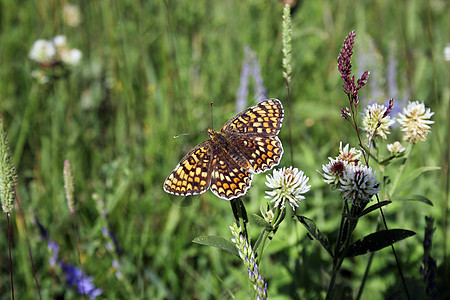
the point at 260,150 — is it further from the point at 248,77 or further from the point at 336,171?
the point at 248,77

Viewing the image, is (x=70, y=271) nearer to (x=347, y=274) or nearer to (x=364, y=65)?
(x=347, y=274)

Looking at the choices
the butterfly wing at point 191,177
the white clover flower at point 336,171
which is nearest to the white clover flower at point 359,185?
the white clover flower at point 336,171

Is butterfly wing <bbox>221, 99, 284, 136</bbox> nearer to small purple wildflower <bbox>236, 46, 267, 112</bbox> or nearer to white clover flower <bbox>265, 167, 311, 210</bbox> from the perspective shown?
white clover flower <bbox>265, 167, 311, 210</bbox>

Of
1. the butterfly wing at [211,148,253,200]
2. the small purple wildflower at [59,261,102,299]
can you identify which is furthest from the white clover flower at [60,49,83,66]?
the butterfly wing at [211,148,253,200]

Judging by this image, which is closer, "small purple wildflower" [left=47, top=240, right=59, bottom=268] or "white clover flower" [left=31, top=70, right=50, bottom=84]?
"small purple wildflower" [left=47, top=240, right=59, bottom=268]

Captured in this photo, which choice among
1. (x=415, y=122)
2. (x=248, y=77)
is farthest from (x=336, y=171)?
(x=248, y=77)

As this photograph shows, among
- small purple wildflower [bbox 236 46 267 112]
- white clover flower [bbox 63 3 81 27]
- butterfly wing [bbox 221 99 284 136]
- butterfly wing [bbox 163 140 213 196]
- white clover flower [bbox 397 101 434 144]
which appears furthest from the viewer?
white clover flower [bbox 63 3 81 27]
